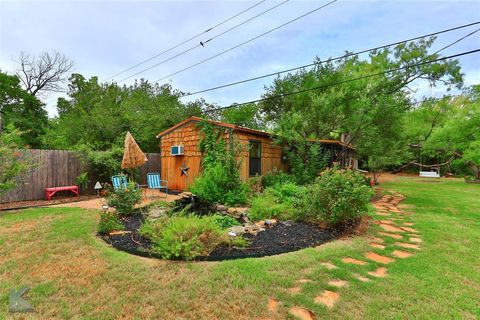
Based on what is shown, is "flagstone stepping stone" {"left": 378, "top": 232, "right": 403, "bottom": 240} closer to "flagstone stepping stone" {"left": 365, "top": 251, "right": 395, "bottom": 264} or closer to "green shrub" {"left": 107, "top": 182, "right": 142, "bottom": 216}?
"flagstone stepping stone" {"left": 365, "top": 251, "right": 395, "bottom": 264}

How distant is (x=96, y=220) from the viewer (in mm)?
5543

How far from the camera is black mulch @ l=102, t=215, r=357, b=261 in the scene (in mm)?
3680

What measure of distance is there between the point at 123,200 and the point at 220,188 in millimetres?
2683

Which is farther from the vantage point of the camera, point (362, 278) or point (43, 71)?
point (43, 71)

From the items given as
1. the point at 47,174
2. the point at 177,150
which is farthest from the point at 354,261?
the point at 47,174

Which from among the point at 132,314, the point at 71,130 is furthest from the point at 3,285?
the point at 71,130

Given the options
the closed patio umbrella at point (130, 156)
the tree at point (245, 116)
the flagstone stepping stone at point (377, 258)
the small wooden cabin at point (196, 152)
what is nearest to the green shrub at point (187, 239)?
the flagstone stepping stone at point (377, 258)

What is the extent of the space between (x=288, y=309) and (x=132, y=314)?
58.1 inches

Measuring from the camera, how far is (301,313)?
2385 mm

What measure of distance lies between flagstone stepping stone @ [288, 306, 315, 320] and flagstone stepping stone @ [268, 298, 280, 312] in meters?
0.13

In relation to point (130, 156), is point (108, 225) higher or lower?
lower

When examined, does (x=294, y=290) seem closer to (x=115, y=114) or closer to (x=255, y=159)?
(x=255, y=159)

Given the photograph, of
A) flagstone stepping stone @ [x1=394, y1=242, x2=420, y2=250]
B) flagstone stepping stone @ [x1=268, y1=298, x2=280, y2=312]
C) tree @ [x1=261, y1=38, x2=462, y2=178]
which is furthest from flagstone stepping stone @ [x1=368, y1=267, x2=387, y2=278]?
tree @ [x1=261, y1=38, x2=462, y2=178]

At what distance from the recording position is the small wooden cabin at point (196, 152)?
9.05 meters
